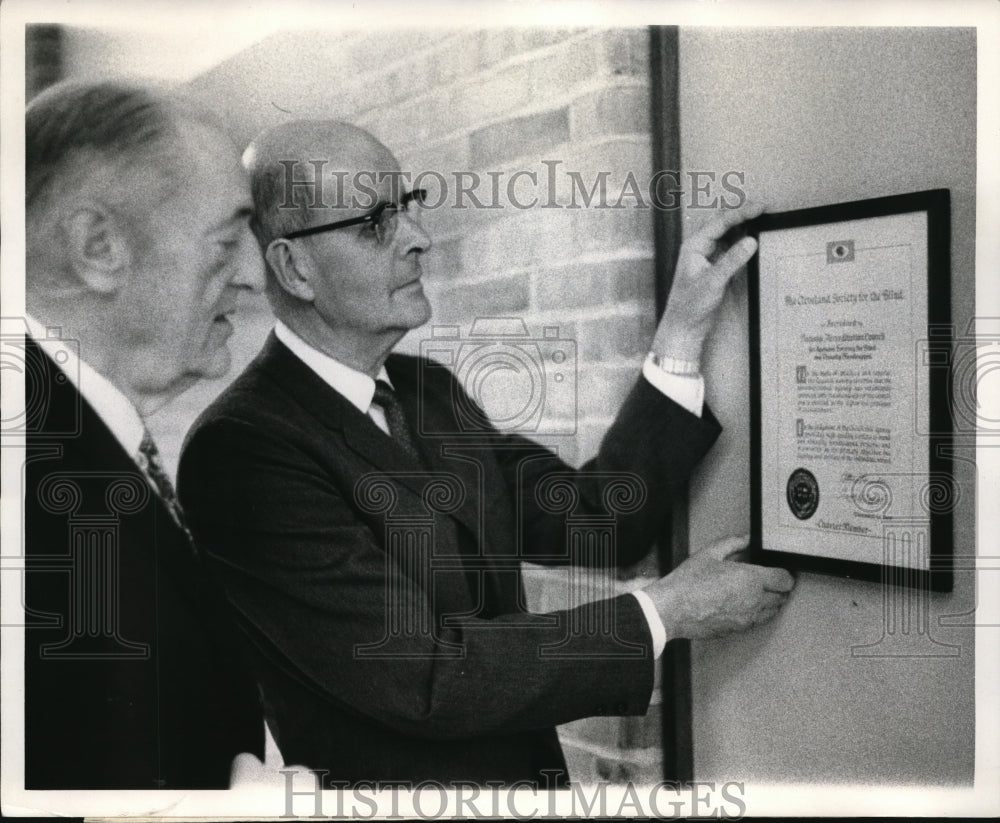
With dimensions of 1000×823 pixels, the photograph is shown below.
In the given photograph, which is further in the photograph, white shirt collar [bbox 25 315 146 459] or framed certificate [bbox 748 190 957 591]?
white shirt collar [bbox 25 315 146 459]

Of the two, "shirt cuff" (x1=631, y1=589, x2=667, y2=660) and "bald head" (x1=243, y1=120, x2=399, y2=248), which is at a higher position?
"bald head" (x1=243, y1=120, x2=399, y2=248)

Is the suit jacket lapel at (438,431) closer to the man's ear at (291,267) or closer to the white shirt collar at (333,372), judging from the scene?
the white shirt collar at (333,372)

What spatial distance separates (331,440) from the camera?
2.42 m

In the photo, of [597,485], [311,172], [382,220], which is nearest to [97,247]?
[311,172]

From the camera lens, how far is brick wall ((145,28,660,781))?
246 cm

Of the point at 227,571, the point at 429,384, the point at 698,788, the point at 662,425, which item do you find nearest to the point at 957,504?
the point at 662,425

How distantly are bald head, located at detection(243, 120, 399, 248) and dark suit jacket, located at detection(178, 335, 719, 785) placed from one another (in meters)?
0.28

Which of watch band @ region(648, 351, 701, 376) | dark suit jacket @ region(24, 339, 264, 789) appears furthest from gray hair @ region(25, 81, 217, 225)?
watch band @ region(648, 351, 701, 376)

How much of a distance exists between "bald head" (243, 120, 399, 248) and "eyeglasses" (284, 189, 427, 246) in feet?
0.04

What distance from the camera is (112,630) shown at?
8.35 ft

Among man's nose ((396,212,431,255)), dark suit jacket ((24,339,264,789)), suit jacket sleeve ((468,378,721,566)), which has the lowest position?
dark suit jacket ((24,339,264,789))

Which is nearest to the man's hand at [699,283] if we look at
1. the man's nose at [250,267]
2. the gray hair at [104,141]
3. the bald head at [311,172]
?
the bald head at [311,172]

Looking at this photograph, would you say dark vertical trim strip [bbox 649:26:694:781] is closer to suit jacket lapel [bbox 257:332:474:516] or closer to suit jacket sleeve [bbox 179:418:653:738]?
suit jacket sleeve [bbox 179:418:653:738]

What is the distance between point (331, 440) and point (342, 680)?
488 mm
